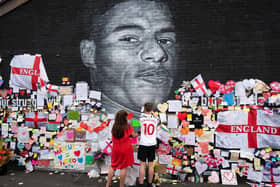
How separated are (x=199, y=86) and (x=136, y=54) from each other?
1.63 meters

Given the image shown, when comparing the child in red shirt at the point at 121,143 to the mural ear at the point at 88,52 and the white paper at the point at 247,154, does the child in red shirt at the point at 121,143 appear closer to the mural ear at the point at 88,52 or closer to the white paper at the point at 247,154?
the mural ear at the point at 88,52

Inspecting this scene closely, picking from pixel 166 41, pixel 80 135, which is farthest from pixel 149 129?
pixel 166 41

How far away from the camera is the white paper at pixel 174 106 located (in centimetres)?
482

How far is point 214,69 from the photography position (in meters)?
4.70

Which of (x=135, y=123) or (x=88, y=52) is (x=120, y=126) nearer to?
(x=135, y=123)

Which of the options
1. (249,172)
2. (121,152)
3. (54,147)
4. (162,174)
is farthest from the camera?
(54,147)

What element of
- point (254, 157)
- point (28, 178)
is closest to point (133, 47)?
point (254, 157)

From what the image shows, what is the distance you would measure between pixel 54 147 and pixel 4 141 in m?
1.48

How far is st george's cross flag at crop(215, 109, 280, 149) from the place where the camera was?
174 inches

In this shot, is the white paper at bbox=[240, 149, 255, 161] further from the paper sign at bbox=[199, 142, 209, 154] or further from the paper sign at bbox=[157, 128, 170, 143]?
the paper sign at bbox=[157, 128, 170, 143]

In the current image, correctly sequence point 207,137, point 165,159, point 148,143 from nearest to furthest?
point 148,143 < point 207,137 < point 165,159

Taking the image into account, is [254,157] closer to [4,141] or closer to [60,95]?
[60,95]

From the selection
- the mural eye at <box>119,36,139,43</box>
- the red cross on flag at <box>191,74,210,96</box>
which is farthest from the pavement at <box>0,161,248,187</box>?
the mural eye at <box>119,36,139,43</box>

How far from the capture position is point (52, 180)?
482 cm
